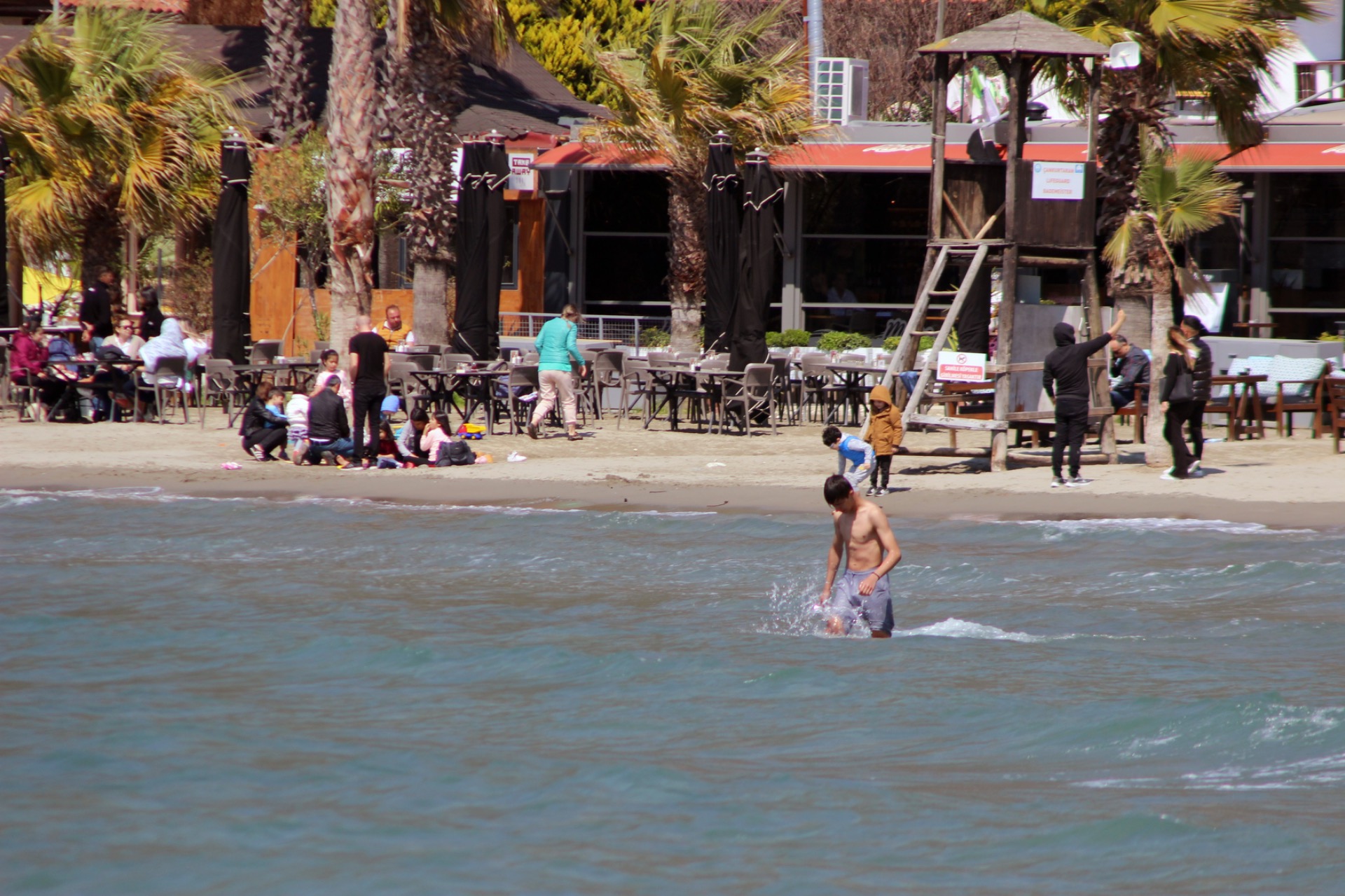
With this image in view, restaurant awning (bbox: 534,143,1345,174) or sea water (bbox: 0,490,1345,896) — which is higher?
restaurant awning (bbox: 534,143,1345,174)

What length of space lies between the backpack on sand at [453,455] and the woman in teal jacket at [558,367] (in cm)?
164

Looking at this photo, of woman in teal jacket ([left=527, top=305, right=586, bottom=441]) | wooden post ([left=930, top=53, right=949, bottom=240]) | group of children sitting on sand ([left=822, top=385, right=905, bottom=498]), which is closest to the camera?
group of children sitting on sand ([left=822, top=385, right=905, bottom=498])

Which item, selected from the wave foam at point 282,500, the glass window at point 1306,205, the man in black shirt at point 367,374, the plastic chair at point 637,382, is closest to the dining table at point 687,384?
the plastic chair at point 637,382

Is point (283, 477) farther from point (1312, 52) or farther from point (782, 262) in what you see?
point (1312, 52)

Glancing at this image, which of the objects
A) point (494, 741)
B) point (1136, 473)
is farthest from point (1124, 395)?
point (494, 741)

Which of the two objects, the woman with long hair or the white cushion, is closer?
the woman with long hair

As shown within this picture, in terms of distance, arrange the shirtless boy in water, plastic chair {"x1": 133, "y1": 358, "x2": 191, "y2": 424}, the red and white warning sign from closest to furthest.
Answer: the shirtless boy in water, the red and white warning sign, plastic chair {"x1": 133, "y1": 358, "x2": 191, "y2": 424}

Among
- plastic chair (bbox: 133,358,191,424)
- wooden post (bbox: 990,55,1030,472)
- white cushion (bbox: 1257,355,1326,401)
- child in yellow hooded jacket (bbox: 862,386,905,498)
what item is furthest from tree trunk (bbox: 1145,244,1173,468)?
plastic chair (bbox: 133,358,191,424)

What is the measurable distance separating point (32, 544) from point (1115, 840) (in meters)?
9.49

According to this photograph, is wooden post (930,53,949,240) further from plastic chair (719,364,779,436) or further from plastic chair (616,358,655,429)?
plastic chair (616,358,655,429)

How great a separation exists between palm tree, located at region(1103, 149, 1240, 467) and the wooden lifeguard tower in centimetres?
45

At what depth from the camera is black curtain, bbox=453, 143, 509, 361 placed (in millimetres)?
19875

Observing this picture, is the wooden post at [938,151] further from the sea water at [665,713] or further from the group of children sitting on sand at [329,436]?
the group of children sitting on sand at [329,436]

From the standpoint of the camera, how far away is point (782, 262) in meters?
25.5
